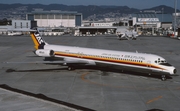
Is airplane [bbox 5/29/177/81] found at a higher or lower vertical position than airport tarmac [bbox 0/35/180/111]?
higher

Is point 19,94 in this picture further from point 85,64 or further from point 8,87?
point 85,64

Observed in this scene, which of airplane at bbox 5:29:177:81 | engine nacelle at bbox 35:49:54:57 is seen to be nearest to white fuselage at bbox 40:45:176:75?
airplane at bbox 5:29:177:81

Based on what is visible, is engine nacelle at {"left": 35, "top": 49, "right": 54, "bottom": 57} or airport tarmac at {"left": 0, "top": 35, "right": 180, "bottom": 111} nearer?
airport tarmac at {"left": 0, "top": 35, "right": 180, "bottom": 111}

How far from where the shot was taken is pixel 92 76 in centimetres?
2841

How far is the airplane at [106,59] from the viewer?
25962 mm

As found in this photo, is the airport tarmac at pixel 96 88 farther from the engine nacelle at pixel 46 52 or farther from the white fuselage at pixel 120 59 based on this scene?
the engine nacelle at pixel 46 52

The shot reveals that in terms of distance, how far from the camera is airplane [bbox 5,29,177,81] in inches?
1022

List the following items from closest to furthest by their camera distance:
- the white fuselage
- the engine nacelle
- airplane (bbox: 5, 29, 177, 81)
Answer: the white fuselage
airplane (bbox: 5, 29, 177, 81)
the engine nacelle

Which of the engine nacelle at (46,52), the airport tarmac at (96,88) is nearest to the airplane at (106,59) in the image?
the engine nacelle at (46,52)

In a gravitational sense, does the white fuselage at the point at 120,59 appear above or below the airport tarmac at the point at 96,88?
above

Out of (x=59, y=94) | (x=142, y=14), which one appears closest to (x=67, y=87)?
(x=59, y=94)

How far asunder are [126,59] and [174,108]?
Result: 34.8ft

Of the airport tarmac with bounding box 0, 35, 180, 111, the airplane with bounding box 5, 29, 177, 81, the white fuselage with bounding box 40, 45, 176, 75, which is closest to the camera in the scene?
the airport tarmac with bounding box 0, 35, 180, 111

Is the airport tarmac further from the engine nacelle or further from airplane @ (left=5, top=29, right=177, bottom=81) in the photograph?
the engine nacelle
